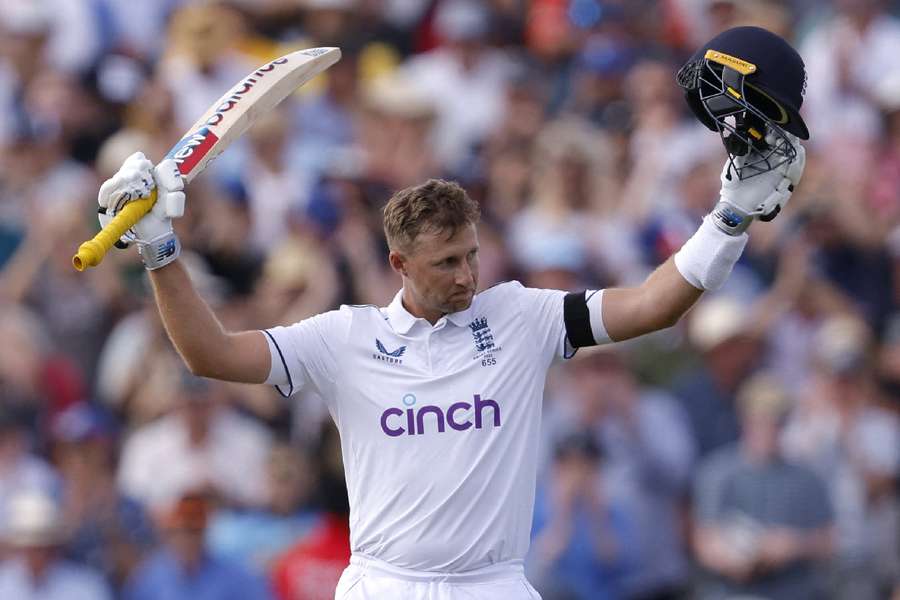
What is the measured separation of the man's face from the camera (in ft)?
20.0

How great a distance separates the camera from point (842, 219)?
38.1 feet

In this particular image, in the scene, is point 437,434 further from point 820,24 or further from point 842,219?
point 820,24

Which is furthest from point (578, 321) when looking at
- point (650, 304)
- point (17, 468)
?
point (17, 468)

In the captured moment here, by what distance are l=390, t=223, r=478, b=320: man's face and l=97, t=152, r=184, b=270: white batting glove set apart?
82cm

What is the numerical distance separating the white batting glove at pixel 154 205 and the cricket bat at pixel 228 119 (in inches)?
1.2

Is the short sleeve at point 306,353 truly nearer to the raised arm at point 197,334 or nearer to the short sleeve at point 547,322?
the raised arm at point 197,334

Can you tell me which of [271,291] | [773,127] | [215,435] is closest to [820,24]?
[271,291]

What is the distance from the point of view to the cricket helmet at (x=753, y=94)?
19.3 feet

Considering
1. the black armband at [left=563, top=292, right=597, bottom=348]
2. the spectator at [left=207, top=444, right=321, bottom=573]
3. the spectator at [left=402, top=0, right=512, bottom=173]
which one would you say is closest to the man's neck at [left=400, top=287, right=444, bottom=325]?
the black armband at [left=563, top=292, right=597, bottom=348]

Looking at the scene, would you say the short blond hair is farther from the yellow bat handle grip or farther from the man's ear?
the yellow bat handle grip

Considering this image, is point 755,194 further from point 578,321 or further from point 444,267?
point 444,267

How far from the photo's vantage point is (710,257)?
234 inches

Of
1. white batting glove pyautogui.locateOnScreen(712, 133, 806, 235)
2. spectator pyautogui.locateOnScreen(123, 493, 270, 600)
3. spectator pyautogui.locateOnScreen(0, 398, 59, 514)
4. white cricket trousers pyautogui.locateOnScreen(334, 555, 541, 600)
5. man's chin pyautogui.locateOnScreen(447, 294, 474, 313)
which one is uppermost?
white batting glove pyautogui.locateOnScreen(712, 133, 806, 235)

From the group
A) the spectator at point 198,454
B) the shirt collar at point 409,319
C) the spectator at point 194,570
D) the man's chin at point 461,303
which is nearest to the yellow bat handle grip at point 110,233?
the shirt collar at point 409,319
